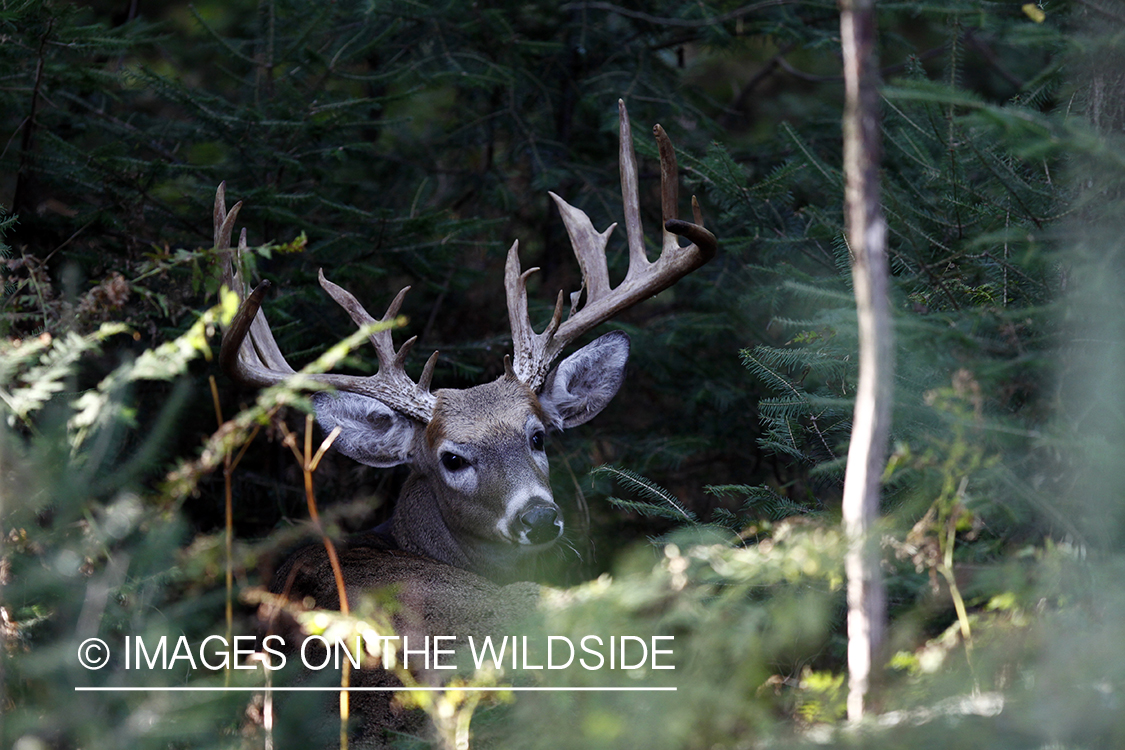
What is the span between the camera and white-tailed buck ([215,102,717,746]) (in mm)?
4379

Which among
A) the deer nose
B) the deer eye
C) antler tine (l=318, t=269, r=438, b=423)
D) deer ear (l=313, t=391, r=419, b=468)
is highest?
antler tine (l=318, t=269, r=438, b=423)

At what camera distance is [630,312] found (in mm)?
7223

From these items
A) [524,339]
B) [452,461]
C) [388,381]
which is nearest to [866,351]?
[452,461]

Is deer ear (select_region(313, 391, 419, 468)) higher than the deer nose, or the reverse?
deer ear (select_region(313, 391, 419, 468))

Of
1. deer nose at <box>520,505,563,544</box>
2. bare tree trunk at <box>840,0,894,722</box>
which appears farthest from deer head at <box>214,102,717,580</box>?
bare tree trunk at <box>840,0,894,722</box>

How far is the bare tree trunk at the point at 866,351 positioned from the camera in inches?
84.3

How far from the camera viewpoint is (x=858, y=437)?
2.19 m

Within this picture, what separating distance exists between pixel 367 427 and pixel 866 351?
3.32 meters

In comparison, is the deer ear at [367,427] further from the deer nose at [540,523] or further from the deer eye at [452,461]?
the deer nose at [540,523]

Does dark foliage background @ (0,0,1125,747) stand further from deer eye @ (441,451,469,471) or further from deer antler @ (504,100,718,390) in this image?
deer eye @ (441,451,469,471)

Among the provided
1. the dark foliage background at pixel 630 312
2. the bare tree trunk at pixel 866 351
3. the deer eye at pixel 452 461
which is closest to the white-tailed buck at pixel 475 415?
the deer eye at pixel 452 461

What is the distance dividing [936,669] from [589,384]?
3.23m

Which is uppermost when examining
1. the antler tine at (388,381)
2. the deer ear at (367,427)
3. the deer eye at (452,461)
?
the antler tine at (388,381)

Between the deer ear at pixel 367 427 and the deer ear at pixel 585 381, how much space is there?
0.76m
